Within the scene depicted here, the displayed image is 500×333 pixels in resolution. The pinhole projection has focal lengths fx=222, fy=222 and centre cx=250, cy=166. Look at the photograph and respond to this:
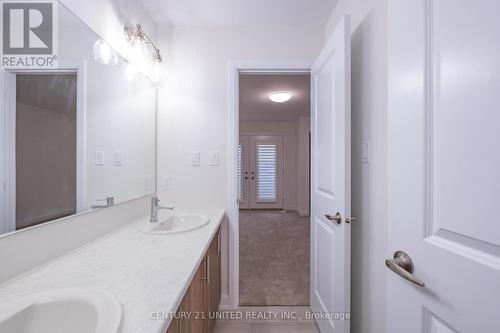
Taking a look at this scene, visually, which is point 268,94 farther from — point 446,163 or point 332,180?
point 446,163

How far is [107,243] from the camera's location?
1081mm

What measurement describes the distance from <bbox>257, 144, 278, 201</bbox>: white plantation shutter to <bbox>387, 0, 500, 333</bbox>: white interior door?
5.07 m

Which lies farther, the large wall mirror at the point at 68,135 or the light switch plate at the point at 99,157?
the light switch plate at the point at 99,157

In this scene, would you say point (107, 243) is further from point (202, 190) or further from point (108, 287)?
point (202, 190)

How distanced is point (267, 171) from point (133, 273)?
16.9 ft

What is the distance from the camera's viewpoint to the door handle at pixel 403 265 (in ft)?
1.95

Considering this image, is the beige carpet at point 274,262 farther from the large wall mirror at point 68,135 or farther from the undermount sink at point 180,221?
the large wall mirror at point 68,135

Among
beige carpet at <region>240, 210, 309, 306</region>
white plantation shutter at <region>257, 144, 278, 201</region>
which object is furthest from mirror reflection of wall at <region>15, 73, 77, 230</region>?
white plantation shutter at <region>257, 144, 278, 201</region>

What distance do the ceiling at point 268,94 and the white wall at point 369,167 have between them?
125 cm

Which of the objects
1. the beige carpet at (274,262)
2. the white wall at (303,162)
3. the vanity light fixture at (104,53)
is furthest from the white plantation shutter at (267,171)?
the vanity light fixture at (104,53)

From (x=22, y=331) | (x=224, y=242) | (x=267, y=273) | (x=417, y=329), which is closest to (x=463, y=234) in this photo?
(x=417, y=329)

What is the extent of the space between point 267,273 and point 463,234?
2202 millimetres

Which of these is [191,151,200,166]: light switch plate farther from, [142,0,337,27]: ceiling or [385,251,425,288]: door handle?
[385,251,425,288]: door handle

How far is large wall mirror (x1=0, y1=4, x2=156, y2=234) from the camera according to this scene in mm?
746
